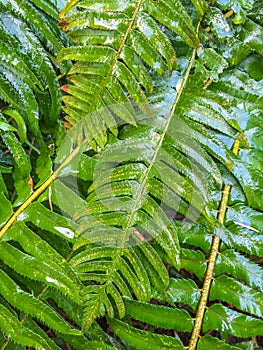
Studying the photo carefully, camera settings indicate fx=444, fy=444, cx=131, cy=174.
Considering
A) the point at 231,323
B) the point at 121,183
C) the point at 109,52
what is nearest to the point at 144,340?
the point at 231,323

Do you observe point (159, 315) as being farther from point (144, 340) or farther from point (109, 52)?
point (109, 52)

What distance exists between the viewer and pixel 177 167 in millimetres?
1038

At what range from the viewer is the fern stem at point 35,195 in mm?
Result: 965

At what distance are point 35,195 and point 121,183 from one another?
0.65 feet

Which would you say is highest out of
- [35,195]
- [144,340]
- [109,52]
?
[109,52]

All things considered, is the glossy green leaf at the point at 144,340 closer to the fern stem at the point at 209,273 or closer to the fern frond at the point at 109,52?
the fern stem at the point at 209,273

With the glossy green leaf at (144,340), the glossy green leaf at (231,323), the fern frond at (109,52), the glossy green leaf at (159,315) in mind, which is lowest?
the glossy green leaf at (144,340)

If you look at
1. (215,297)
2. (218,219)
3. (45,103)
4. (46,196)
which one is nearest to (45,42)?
(45,103)

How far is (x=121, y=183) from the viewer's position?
0.99 m

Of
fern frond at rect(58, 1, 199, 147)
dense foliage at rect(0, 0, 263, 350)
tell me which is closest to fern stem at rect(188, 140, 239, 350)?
dense foliage at rect(0, 0, 263, 350)

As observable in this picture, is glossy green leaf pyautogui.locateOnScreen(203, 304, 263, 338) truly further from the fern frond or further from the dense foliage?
the fern frond

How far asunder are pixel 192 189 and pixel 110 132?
0.25m

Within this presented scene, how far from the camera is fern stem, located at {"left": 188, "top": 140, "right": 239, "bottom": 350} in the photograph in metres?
1.02

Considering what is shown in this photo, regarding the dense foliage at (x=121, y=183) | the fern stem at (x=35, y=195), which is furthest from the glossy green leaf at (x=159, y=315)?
the fern stem at (x=35, y=195)
